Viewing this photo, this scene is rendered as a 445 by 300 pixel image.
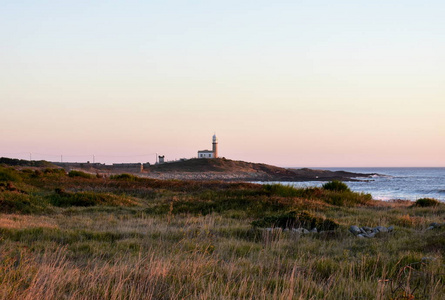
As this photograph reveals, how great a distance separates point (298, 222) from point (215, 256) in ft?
17.8

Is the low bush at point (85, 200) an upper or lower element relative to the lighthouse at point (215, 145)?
lower

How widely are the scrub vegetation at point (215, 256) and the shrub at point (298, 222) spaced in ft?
0.13

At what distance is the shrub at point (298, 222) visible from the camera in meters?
12.5

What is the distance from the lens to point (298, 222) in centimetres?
1283

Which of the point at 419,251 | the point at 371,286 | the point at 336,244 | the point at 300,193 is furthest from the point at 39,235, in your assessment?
the point at 300,193

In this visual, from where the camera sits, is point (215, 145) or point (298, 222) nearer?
point (298, 222)

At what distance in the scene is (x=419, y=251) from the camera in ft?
29.2

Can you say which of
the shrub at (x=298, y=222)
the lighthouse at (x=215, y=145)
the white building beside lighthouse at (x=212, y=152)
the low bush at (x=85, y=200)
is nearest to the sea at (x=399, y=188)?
the low bush at (x=85, y=200)

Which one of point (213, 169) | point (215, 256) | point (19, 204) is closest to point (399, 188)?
point (19, 204)

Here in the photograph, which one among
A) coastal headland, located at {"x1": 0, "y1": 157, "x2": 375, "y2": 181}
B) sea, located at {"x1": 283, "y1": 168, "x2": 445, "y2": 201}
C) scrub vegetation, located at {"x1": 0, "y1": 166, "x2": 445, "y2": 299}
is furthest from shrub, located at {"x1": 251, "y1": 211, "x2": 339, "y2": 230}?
coastal headland, located at {"x1": 0, "y1": 157, "x2": 375, "y2": 181}

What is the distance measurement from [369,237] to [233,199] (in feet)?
32.0

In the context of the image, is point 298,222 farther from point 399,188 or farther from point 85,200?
point 399,188

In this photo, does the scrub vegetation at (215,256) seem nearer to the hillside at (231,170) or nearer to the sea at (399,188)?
the sea at (399,188)

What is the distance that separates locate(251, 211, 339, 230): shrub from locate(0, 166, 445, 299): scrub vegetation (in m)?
0.04
